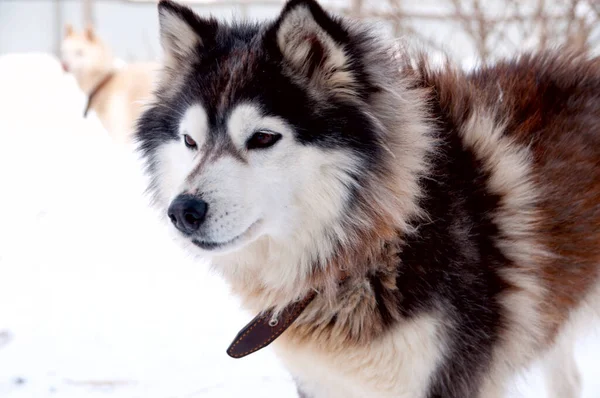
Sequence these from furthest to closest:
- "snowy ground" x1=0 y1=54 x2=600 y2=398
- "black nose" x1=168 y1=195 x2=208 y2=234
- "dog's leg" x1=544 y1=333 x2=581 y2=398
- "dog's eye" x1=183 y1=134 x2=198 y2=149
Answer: "snowy ground" x1=0 y1=54 x2=600 y2=398
"dog's leg" x1=544 y1=333 x2=581 y2=398
"dog's eye" x1=183 y1=134 x2=198 y2=149
"black nose" x1=168 y1=195 x2=208 y2=234

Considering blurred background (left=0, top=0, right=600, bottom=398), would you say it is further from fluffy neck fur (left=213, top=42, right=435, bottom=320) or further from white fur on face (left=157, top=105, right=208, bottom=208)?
white fur on face (left=157, top=105, right=208, bottom=208)

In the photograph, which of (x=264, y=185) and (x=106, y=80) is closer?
(x=264, y=185)

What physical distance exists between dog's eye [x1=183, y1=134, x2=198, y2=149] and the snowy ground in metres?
1.08

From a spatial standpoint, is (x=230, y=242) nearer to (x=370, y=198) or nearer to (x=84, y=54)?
(x=370, y=198)

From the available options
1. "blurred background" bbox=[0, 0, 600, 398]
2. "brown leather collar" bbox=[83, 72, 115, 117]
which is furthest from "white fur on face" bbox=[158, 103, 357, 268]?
"brown leather collar" bbox=[83, 72, 115, 117]

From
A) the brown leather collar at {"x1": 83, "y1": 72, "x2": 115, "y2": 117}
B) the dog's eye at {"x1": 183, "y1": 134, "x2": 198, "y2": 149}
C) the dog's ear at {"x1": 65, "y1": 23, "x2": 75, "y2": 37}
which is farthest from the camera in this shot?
the dog's ear at {"x1": 65, "y1": 23, "x2": 75, "y2": 37}

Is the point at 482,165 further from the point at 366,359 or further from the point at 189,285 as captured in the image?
the point at 189,285

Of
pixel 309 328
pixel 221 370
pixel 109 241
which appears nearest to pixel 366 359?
pixel 309 328

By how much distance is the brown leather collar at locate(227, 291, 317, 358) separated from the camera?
74.2 inches

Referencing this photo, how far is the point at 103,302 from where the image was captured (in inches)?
141

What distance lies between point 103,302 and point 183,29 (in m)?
2.11

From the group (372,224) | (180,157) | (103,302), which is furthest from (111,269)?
(372,224)

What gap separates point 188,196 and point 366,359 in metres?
0.70

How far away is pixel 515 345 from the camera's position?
1.97 metres
